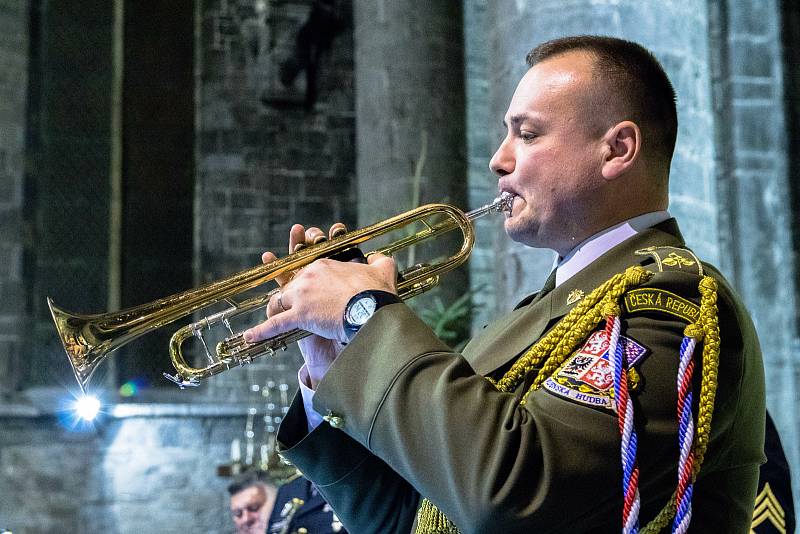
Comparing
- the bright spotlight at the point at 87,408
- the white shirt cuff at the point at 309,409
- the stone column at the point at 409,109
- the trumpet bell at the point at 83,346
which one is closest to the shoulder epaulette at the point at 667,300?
the white shirt cuff at the point at 309,409

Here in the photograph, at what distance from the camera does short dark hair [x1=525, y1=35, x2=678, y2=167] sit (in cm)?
234

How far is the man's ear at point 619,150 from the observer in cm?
230

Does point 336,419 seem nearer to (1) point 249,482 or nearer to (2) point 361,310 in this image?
(2) point 361,310

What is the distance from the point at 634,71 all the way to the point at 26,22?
984 cm

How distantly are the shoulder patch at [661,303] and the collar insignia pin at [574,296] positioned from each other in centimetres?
19

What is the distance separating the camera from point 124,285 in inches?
442

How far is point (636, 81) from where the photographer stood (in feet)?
7.71

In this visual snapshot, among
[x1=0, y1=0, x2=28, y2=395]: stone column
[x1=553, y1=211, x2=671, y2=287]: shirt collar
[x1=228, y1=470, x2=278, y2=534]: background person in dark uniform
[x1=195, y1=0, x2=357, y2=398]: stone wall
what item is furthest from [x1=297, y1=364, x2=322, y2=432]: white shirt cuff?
[x1=195, y1=0, x2=357, y2=398]: stone wall

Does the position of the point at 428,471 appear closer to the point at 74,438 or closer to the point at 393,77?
the point at 393,77

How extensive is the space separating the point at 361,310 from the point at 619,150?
659 millimetres

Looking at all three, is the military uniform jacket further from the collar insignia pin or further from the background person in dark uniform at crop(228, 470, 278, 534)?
the background person in dark uniform at crop(228, 470, 278, 534)

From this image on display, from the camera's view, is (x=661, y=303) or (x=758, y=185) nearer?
(x=661, y=303)

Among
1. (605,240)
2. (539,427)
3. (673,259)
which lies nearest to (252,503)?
(605,240)

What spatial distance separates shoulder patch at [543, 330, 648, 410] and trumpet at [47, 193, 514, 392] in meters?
0.50
